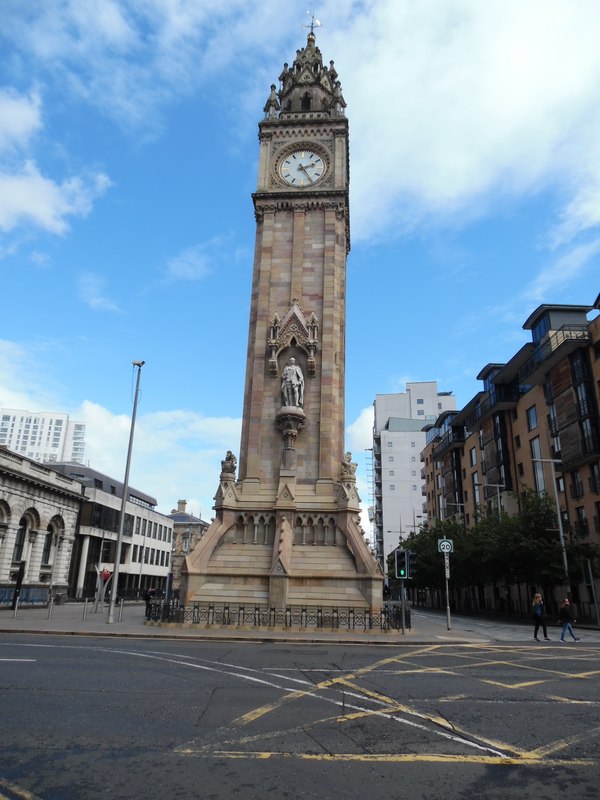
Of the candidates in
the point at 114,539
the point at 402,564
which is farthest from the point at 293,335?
the point at 114,539

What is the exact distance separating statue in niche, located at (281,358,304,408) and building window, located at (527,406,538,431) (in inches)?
1262

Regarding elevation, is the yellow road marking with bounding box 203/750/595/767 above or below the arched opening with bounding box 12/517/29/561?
below

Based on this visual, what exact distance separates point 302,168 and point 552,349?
89.3ft

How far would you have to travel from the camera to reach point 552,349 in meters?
50.5

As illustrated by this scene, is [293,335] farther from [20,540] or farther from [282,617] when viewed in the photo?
[20,540]

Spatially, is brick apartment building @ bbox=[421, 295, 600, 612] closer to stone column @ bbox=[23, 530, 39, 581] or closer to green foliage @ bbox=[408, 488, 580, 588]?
green foliage @ bbox=[408, 488, 580, 588]

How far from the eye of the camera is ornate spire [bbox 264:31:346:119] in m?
41.2

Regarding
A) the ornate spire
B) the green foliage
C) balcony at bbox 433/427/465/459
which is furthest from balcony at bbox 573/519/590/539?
the ornate spire

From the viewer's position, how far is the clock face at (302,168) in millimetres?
38281

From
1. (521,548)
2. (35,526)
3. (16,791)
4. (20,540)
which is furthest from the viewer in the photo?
(35,526)

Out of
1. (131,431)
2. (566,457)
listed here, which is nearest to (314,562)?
(131,431)

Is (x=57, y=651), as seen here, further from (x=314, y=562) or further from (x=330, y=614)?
(x=314, y=562)

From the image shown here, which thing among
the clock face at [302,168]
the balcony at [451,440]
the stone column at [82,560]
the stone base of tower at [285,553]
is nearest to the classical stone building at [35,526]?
the stone column at [82,560]

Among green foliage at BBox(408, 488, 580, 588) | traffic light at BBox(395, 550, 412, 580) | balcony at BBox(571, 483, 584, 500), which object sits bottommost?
traffic light at BBox(395, 550, 412, 580)
